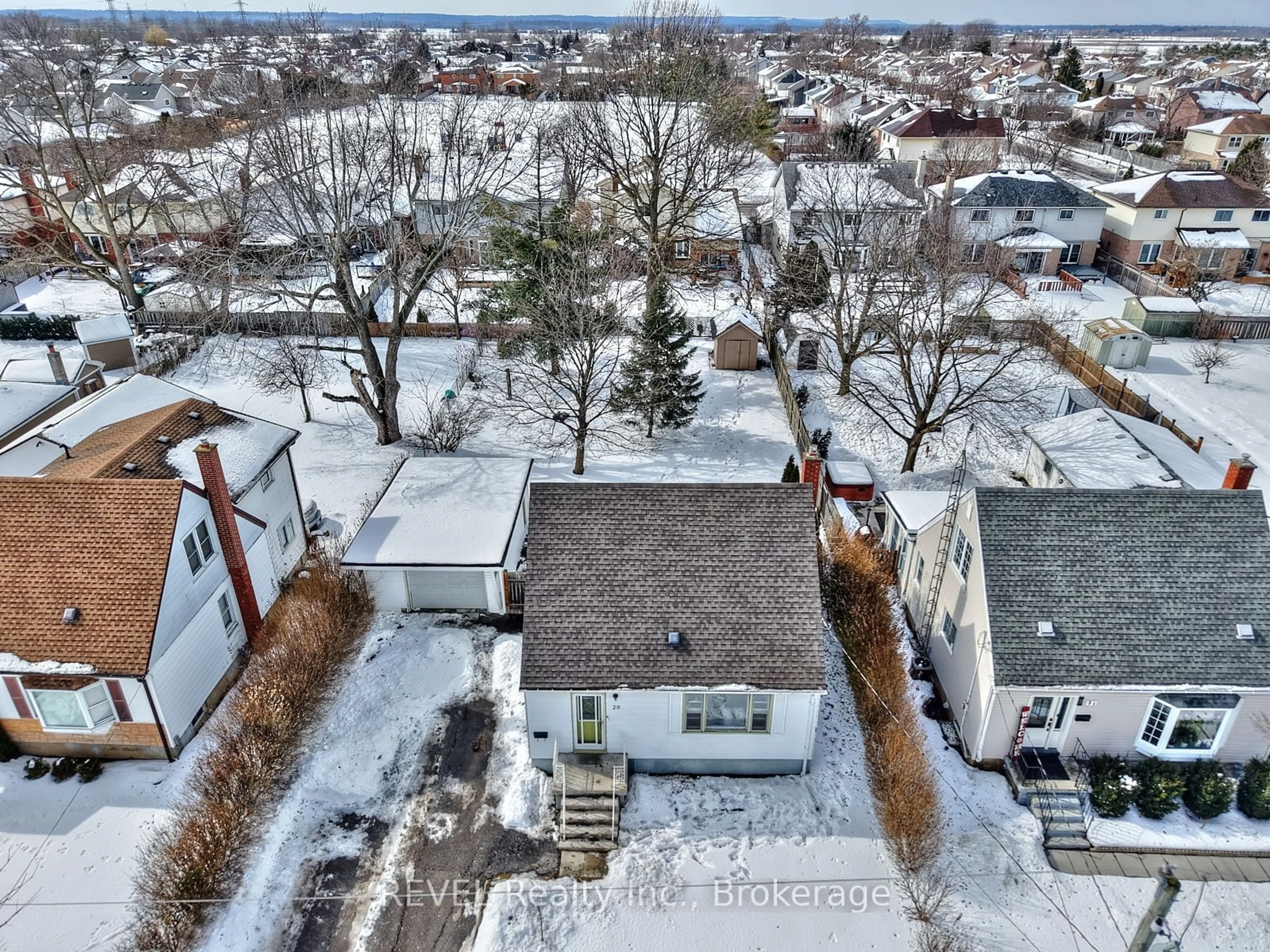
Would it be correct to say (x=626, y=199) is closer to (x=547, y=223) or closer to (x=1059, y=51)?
(x=547, y=223)

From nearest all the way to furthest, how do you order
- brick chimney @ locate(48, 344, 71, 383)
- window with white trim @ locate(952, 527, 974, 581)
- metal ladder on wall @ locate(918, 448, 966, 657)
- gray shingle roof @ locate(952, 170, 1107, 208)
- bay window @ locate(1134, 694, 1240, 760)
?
bay window @ locate(1134, 694, 1240, 760) < window with white trim @ locate(952, 527, 974, 581) < metal ladder on wall @ locate(918, 448, 966, 657) < brick chimney @ locate(48, 344, 71, 383) < gray shingle roof @ locate(952, 170, 1107, 208)

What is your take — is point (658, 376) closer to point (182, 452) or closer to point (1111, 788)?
point (182, 452)

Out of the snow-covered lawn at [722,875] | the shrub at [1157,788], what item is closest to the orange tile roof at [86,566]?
the snow-covered lawn at [722,875]

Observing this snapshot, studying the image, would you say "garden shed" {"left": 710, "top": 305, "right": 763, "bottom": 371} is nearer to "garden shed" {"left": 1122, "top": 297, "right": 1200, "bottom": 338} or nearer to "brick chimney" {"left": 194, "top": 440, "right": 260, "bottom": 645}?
"garden shed" {"left": 1122, "top": 297, "right": 1200, "bottom": 338}

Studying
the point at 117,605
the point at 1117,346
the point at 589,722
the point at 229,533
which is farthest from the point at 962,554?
the point at 1117,346

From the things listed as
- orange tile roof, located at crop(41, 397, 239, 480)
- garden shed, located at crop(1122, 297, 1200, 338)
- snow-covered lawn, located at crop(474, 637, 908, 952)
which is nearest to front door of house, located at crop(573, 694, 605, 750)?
snow-covered lawn, located at crop(474, 637, 908, 952)

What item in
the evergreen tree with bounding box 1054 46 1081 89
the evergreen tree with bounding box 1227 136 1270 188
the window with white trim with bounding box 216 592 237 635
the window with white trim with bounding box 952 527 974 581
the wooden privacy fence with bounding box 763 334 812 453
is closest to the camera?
the window with white trim with bounding box 952 527 974 581

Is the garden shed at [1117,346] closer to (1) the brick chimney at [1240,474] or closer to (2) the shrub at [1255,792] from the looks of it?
(1) the brick chimney at [1240,474]
